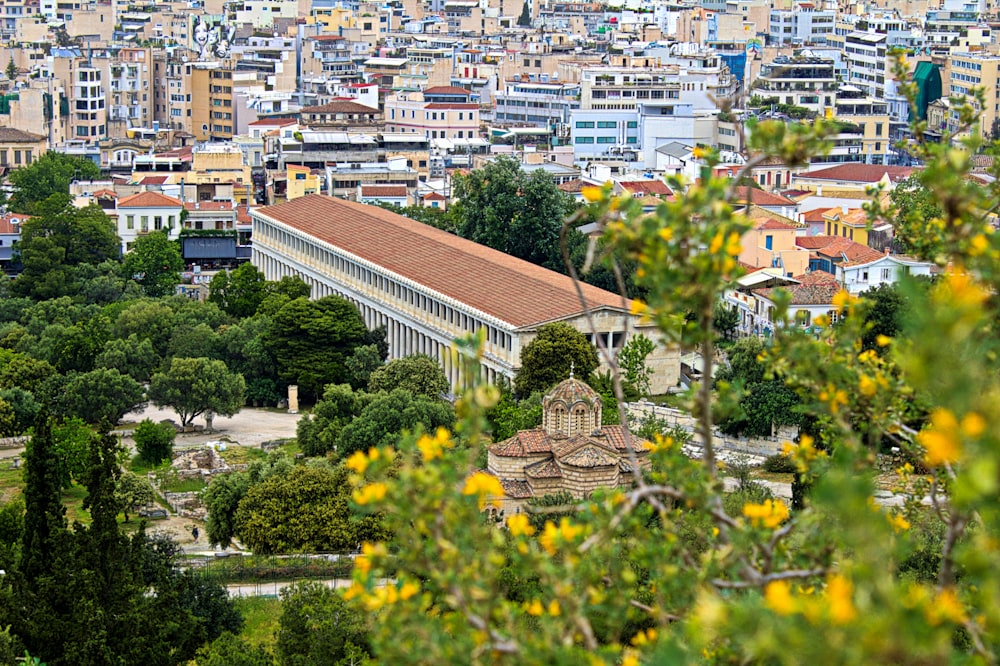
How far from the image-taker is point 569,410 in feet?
155

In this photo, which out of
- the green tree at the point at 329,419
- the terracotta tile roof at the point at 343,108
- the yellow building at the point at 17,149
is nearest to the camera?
the green tree at the point at 329,419

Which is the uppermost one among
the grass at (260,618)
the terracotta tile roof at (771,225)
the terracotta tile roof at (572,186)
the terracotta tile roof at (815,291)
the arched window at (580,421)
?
the terracotta tile roof at (771,225)

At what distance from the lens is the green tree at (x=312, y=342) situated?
210 feet

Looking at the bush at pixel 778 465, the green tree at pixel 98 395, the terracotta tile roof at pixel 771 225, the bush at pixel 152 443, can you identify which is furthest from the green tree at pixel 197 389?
the terracotta tile roof at pixel 771 225

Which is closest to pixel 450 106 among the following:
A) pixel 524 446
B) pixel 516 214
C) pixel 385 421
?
pixel 516 214

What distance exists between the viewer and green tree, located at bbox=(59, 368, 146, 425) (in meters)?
59.3

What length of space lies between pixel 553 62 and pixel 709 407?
132 metres

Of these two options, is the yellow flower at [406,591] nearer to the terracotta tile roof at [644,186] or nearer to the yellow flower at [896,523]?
the yellow flower at [896,523]

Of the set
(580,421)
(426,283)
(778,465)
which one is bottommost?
(778,465)

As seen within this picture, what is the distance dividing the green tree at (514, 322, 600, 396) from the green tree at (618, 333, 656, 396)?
0.90 meters

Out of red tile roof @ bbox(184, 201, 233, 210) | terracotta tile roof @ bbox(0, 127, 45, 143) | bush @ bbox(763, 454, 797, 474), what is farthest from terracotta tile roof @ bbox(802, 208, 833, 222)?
terracotta tile roof @ bbox(0, 127, 45, 143)

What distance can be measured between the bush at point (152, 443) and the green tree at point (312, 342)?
337 inches

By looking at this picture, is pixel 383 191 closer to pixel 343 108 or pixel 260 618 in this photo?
pixel 343 108

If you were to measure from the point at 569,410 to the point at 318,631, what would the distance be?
14.3 m
